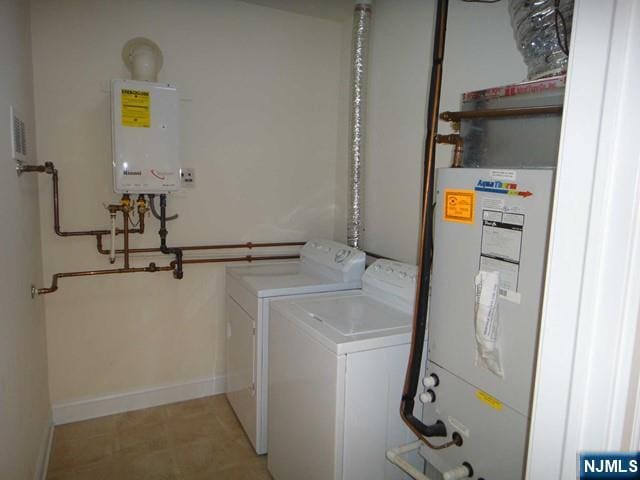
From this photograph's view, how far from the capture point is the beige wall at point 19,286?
4.88 feet

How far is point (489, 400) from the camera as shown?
1.26m

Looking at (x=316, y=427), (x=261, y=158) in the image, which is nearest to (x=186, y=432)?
(x=316, y=427)

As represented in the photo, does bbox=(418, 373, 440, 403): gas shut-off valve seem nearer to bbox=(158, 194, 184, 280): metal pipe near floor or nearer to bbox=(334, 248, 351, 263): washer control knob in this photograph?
bbox=(334, 248, 351, 263): washer control knob

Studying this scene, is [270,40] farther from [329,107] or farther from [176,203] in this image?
[176,203]

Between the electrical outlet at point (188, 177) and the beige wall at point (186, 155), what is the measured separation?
36 mm

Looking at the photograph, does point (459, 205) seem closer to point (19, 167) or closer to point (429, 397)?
point (429, 397)

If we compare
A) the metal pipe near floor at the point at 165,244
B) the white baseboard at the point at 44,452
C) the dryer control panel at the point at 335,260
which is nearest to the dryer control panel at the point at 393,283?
the dryer control panel at the point at 335,260

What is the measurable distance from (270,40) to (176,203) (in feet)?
3.99

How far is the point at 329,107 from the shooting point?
3.04m

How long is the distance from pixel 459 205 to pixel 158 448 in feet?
6.81

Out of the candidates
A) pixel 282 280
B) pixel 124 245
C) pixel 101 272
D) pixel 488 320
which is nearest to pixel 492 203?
pixel 488 320

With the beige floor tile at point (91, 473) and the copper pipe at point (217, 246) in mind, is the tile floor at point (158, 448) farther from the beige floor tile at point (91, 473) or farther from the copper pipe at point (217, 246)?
the copper pipe at point (217, 246)

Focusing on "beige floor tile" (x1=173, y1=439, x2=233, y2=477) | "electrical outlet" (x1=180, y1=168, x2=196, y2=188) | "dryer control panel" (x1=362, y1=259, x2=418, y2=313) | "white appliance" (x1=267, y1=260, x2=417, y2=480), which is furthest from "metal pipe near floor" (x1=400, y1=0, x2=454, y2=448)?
"electrical outlet" (x1=180, y1=168, x2=196, y2=188)

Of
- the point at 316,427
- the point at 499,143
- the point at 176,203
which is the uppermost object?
the point at 499,143
